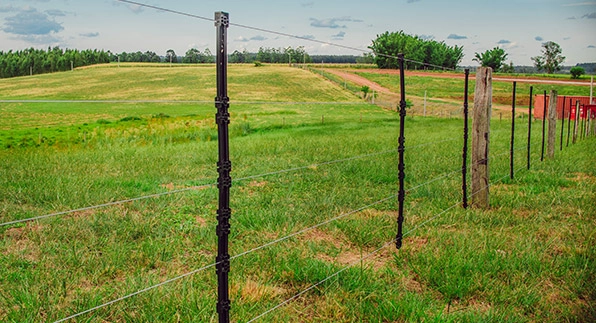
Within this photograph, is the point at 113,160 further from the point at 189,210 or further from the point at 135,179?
the point at 189,210

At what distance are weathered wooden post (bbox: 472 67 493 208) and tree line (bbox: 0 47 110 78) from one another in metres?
47.8

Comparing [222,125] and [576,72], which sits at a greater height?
[576,72]

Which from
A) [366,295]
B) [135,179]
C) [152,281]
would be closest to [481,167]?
[366,295]

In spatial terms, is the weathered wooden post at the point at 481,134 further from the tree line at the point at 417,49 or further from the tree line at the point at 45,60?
the tree line at the point at 417,49

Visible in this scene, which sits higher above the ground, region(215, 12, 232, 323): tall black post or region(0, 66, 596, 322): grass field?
region(215, 12, 232, 323): tall black post

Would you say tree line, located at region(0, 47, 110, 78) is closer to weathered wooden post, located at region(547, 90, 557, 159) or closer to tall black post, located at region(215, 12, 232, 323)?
weathered wooden post, located at region(547, 90, 557, 159)

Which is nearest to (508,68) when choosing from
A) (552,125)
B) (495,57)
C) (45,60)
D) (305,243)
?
(495,57)

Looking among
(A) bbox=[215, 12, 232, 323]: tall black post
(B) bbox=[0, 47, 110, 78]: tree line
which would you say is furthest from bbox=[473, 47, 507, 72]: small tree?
(A) bbox=[215, 12, 232, 323]: tall black post

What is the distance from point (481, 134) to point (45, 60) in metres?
57.5

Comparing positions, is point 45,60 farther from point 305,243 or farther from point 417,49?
point 417,49

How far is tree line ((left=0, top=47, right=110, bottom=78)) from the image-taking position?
155ft

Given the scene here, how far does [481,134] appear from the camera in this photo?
7492 millimetres

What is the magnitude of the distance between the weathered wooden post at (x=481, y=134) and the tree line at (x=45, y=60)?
4780cm

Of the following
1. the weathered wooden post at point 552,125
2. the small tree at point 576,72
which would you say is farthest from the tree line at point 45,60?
the small tree at point 576,72
